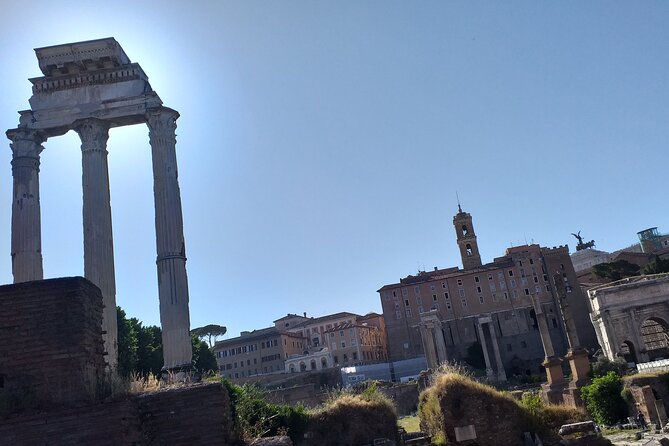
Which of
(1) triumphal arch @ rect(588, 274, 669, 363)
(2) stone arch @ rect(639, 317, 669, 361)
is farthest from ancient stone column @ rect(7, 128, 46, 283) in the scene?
(2) stone arch @ rect(639, 317, 669, 361)

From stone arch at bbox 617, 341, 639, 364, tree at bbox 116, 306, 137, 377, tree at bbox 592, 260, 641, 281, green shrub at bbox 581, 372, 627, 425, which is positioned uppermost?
tree at bbox 592, 260, 641, 281

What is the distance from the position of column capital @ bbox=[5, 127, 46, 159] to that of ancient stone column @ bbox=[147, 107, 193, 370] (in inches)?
122

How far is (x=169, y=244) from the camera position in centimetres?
1459

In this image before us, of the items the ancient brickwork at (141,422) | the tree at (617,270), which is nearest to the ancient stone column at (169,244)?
the ancient brickwork at (141,422)

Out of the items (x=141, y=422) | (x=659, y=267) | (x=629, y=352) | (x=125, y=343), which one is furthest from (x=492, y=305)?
(x=141, y=422)

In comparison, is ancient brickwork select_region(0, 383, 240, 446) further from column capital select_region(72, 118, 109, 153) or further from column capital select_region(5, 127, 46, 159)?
column capital select_region(5, 127, 46, 159)

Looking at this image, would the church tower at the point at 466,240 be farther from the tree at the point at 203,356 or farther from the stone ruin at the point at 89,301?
the stone ruin at the point at 89,301

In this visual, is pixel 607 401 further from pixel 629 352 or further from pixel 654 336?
pixel 654 336

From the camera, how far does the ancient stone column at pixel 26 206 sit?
14546mm

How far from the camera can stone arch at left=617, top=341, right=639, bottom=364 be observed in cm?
3659

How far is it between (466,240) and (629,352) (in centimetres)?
3497

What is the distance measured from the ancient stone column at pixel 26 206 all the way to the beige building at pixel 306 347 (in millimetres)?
55631

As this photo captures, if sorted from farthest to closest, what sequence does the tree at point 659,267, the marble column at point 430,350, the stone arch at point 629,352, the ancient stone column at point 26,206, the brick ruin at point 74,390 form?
1. the tree at point 659,267
2. the marble column at point 430,350
3. the stone arch at point 629,352
4. the ancient stone column at point 26,206
5. the brick ruin at point 74,390

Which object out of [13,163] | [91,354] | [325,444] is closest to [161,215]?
[13,163]
